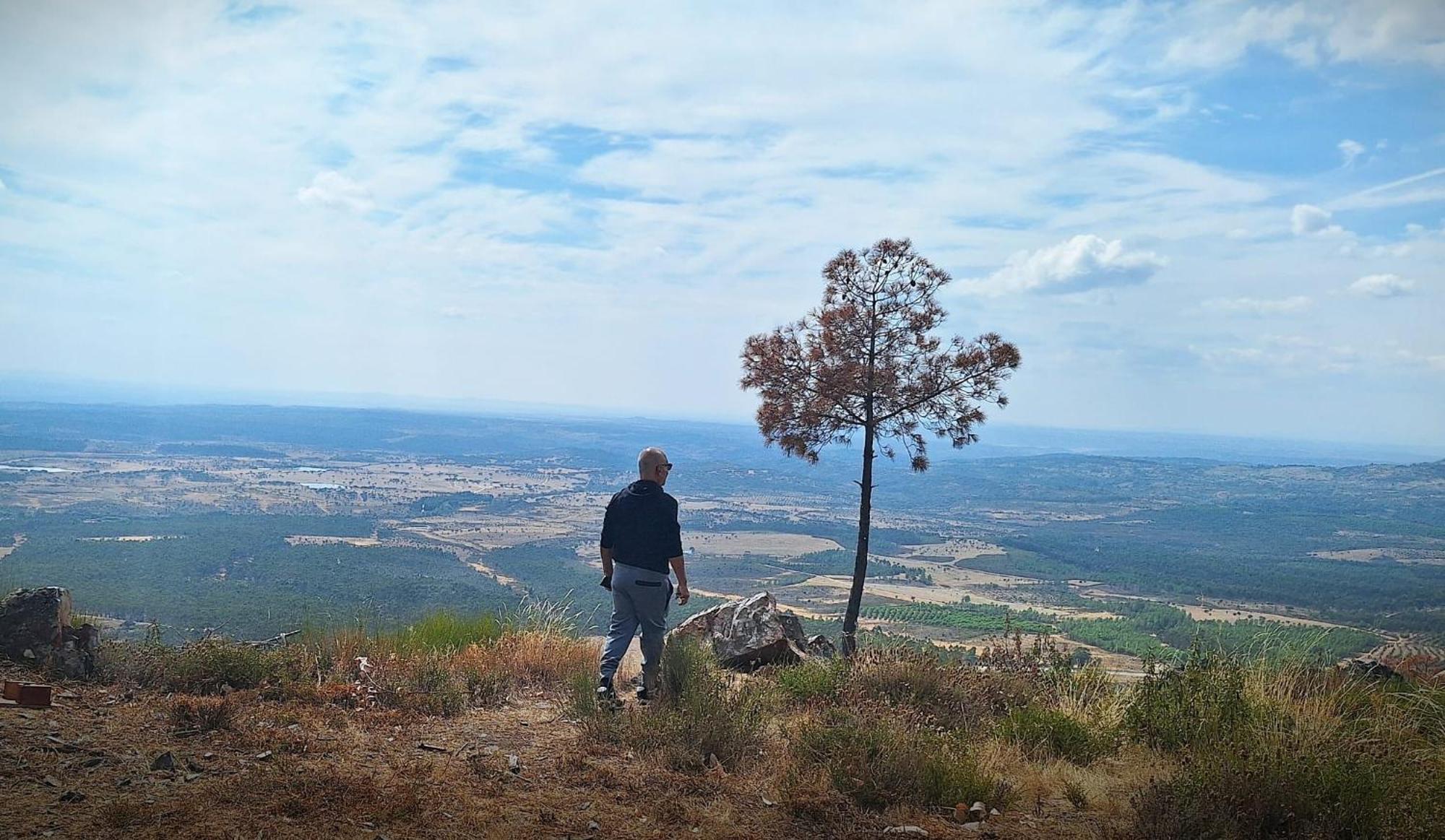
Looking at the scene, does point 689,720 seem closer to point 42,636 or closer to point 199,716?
point 199,716

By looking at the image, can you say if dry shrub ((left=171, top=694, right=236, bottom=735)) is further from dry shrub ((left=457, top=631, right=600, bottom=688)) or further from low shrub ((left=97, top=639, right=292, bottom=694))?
dry shrub ((left=457, top=631, right=600, bottom=688))

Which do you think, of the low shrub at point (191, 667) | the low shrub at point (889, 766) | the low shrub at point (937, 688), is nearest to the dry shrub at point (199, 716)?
the low shrub at point (191, 667)

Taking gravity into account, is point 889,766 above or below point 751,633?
above

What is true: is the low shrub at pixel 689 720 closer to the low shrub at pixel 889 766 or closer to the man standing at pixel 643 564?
the man standing at pixel 643 564

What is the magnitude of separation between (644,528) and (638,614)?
80 cm

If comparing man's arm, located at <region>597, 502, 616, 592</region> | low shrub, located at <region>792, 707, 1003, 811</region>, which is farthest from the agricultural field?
man's arm, located at <region>597, 502, 616, 592</region>

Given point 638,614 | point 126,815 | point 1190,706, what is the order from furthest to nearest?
point 638,614 < point 1190,706 < point 126,815

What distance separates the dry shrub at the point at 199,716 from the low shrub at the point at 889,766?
4.11 metres

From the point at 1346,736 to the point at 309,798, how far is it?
22.5 ft

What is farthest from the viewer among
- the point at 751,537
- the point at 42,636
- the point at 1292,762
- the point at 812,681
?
the point at 751,537

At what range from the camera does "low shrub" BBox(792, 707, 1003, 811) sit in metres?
5.20

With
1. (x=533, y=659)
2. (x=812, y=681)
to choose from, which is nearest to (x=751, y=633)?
(x=812, y=681)

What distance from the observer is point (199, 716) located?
5941 mm

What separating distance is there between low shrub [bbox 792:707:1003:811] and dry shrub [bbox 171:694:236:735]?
411 cm
